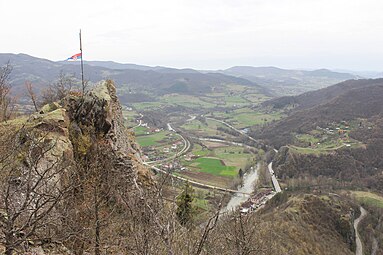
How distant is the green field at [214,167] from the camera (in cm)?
9831

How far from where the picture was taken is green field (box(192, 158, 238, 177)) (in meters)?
98.3

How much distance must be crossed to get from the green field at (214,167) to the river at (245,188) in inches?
185

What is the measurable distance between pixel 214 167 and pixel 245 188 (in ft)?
56.1

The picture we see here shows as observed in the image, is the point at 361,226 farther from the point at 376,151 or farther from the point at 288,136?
the point at 288,136

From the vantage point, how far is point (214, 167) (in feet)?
338

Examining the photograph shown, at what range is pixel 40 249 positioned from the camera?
11.2 m

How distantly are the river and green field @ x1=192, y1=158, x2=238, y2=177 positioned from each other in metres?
4.69

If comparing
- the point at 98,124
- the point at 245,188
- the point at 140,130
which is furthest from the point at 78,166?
the point at 140,130

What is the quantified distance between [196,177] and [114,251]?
79658 mm

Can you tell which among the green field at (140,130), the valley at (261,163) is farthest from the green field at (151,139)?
the green field at (140,130)

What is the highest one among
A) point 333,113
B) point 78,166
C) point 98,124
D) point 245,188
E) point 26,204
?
point 26,204

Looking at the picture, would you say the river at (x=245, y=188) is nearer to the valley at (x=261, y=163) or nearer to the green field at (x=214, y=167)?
the valley at (x=261, y=163)

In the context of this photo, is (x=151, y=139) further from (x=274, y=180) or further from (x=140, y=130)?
(x=274, y=180)

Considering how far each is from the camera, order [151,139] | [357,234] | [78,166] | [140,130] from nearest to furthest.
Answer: [78,166], [357,234], [151,139], [140,130]
